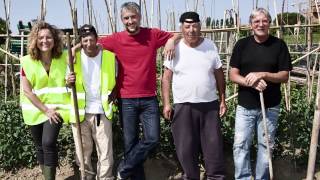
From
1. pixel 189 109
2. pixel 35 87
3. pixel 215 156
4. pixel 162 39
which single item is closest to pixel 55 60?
pixel 35 87

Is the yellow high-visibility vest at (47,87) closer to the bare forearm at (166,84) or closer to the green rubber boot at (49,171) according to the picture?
the green rubber boot at (49,171)

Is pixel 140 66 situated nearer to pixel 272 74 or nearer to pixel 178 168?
pixel 272 74

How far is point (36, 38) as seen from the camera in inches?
141

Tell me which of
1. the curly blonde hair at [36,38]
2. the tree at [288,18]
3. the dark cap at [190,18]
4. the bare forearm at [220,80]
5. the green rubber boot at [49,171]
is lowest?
the green rubber boot at [49,171]

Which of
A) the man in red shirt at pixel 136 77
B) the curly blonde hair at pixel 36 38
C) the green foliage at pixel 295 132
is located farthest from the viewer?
the green foliage at pixel 295 132

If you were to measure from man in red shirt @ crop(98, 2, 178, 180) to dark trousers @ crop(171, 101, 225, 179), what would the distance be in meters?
0.24

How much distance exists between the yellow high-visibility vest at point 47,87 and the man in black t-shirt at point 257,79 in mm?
1360

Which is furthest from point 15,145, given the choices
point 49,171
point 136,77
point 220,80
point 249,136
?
point 249,136

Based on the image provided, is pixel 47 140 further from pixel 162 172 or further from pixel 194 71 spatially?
pixel 162 172

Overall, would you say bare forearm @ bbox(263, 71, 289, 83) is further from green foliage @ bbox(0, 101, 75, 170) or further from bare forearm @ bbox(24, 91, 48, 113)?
green foliage @ bbox(0, 101, 75, 170)

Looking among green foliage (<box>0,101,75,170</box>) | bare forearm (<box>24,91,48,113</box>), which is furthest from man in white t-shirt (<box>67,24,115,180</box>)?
green foliage (<box>0,101,75,170</box>)

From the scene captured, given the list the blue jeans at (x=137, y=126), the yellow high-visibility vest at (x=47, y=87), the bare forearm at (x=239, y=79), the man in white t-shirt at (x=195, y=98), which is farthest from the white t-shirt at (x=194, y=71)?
the yellow high-visibility vest at (x=47, y=87)

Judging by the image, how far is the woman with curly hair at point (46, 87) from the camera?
11.9 feet

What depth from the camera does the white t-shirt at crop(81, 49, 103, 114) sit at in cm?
370
